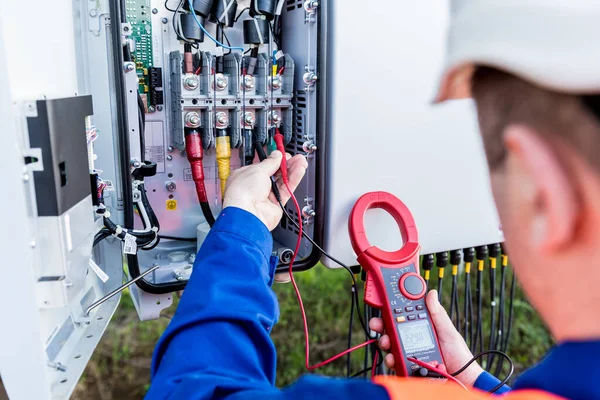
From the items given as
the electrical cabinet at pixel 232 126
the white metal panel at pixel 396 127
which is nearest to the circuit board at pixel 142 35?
the electrical cabinet at pixel 232 126

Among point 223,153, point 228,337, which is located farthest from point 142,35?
point 228,337

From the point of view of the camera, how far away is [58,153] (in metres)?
0.83

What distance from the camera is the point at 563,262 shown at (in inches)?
18.1

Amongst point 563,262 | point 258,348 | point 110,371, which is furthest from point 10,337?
point 110,371

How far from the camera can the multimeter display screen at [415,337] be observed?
1.22 metres

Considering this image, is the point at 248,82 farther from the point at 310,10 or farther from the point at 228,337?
the point at 228,337

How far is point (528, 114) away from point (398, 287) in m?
0.87

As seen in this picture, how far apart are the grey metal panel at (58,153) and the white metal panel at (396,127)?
588 millimetres

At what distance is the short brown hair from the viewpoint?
1.40 ft

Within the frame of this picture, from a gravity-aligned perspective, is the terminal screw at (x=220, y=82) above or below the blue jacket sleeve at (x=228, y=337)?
above

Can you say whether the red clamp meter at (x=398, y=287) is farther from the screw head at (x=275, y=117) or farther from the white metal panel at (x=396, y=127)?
the screw head at (x=275, y=117)

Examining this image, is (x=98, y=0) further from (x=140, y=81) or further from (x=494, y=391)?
(x=494, y=391)

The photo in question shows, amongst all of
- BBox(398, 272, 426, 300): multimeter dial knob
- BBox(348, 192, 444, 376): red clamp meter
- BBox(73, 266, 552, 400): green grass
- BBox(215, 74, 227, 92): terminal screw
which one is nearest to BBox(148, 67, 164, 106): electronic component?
BBox(215, 74, 227, 92): terminal screw

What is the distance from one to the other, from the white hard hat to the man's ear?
0.16 feet
